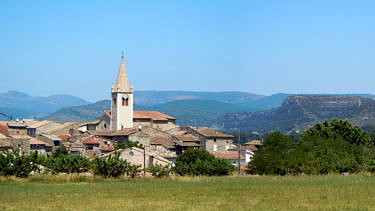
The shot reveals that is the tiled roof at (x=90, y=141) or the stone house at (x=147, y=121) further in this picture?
the stone house at (x=147, y=121)

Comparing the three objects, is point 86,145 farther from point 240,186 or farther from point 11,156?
point 240,186

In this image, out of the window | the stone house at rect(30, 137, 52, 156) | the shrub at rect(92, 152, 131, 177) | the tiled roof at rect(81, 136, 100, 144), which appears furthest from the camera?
the window

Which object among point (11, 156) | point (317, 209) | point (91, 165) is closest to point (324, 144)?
point (91, 165)

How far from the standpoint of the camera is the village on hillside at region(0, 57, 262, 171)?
80.4 meters

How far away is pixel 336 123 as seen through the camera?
91.9 m

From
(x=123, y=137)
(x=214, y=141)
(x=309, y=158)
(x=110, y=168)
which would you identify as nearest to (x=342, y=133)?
(x=214, y=141)

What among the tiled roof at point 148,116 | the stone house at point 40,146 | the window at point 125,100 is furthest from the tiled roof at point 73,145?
the window at point 125,100

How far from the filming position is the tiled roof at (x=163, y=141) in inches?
3649

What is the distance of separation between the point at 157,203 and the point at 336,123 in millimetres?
64107

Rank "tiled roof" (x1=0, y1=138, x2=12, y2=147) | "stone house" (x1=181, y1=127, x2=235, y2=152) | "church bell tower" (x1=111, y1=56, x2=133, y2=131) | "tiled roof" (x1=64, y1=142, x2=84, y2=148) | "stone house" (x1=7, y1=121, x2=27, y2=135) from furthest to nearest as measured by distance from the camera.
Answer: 1. "church bell tower" (x1=111, y1=56, x2=133, y2=131)
2. "stone house" (x1=181, y1=127, x2=235, y2=152)
3. "stone house" (x1=7, y1=121, x2=27, y2=135)
4. "tiled roof" (x1=64, y1=142, x2=84, y2=148)
5. "tiled roof" (x1=0, y1=138, x2=12, y2=147)

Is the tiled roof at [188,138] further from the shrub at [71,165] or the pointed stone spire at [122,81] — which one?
the shrub at [71,165]

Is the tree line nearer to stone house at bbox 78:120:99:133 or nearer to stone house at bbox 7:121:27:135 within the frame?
stone house at bbox 7:121:27:135

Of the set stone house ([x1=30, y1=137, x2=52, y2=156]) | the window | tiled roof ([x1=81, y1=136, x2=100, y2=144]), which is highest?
the window

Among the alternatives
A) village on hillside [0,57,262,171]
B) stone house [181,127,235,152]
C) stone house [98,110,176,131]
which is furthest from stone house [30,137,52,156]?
stone house [98,110,176,131]
